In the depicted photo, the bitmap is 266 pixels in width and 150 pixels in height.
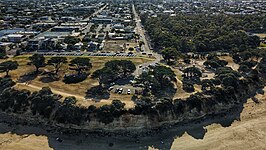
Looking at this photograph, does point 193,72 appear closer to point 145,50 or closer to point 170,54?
point 170,54

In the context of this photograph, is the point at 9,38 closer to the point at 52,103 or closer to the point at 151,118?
the point at 52,103

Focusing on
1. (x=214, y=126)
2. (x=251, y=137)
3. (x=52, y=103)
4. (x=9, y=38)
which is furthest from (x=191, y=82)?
(x=9, y=38)

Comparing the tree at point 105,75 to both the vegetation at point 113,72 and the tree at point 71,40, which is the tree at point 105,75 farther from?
the tree at point 71,40

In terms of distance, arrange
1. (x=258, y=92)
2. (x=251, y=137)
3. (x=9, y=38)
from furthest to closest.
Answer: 1. (x=9, y=38)
2. (x=258, y=92)
3. (x=251, y=137)

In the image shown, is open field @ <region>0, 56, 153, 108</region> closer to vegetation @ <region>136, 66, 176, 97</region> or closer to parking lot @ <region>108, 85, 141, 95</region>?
parking lot @ <region>108, 85, 141, 95</region>

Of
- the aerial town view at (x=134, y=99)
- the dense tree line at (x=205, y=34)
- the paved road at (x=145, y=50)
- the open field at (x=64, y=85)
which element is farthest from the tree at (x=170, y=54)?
the dense tree line at (x=205, y=34)

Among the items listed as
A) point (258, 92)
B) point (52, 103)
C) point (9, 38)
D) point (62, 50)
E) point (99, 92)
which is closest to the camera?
point (52, 103)

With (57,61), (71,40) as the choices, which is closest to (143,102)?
(57,61)

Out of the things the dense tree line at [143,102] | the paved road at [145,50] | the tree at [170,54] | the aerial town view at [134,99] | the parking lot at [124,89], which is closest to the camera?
the aerial town view at [134,99]
